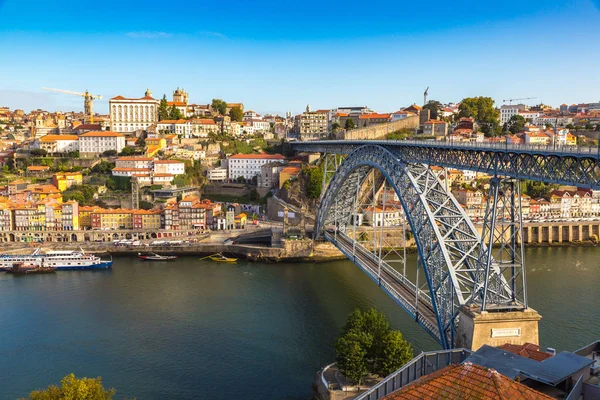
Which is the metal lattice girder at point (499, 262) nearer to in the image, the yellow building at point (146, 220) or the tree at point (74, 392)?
the tree at point (74, 392)

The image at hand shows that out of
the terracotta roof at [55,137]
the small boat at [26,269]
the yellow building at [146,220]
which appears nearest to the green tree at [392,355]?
the small boat at [26,269]

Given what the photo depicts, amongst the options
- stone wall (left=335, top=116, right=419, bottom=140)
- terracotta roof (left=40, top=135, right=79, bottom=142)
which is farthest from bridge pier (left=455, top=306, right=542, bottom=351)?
terracotta roof (left=40, top=135, right=79, bottom=142)

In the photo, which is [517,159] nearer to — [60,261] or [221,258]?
[221,258]

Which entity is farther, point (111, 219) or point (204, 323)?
point (111, 219)

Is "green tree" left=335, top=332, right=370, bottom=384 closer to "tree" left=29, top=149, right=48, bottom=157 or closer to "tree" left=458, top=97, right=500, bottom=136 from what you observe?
"tree" left=29, top=149, right=48, bottom=157

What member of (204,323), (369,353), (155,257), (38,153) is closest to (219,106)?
(38,153)
